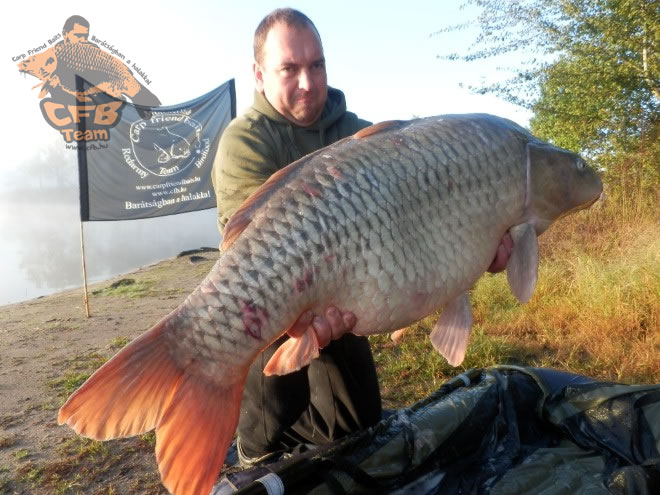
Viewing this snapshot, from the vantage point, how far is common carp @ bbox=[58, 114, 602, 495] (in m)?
1.01

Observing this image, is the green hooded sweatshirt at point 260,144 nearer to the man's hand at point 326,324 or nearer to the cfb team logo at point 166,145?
the man's hand at point 326,324

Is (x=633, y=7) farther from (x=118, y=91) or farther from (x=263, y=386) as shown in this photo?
(x=118, y=91)

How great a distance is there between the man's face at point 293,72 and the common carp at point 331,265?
51cm

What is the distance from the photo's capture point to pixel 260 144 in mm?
1683

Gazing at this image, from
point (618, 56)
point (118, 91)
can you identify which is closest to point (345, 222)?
point (618, 56)

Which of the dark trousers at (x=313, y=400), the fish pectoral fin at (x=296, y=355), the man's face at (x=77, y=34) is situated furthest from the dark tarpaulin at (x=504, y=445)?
the man's face at (x=77, y=34)

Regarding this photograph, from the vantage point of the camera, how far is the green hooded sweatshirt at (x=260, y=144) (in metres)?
1.62

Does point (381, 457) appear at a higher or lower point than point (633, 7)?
lower

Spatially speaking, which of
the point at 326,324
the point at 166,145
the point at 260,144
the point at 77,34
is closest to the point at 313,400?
the point at 326,324

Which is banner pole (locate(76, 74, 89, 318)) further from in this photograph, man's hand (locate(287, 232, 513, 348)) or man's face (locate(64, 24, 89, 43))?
man's hand (locate(287, 232, 513, 348))

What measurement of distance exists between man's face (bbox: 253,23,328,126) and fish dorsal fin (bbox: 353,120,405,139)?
0.49 m

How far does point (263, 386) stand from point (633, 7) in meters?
4.96

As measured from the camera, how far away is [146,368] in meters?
→ 1.01

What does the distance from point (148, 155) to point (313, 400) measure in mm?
4518
